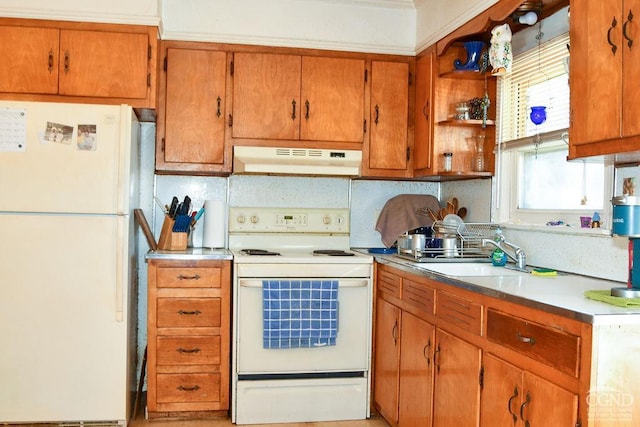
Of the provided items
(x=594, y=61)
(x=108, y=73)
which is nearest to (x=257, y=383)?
(x=108, y=73)

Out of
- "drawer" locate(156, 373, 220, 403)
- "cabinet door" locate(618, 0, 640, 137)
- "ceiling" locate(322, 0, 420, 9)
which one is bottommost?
"drawer" locate(156, 373, 220, 403)

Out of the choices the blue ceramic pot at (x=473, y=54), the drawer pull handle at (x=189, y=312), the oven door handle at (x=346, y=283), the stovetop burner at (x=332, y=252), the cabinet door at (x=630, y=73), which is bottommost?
the drawer pull handle at (x=189, y=312)

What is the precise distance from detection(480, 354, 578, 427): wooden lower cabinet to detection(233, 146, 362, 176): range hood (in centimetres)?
168

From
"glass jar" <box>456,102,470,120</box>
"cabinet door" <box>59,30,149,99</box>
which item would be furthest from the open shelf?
"cabinet door" <box>59,30,149,99</box>

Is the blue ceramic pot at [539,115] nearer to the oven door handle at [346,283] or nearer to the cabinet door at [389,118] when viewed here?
the cabinet door at [389,118]

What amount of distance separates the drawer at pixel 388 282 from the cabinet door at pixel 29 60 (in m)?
2.00

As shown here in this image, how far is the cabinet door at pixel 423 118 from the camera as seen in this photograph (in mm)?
3457

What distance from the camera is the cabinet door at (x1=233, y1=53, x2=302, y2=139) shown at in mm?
3508

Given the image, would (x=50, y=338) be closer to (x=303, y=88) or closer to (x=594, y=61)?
(x=303, y=88)

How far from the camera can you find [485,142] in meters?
3.48

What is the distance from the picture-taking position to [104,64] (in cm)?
319

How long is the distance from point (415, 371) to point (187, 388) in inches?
49.2

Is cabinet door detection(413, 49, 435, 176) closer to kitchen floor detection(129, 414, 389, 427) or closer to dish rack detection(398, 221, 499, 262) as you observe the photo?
dish rack detection(398, 221, 499, 262)

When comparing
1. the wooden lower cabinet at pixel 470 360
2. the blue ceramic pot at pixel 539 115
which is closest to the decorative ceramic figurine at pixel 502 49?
the blue ceramic pot at pixel 539 115
